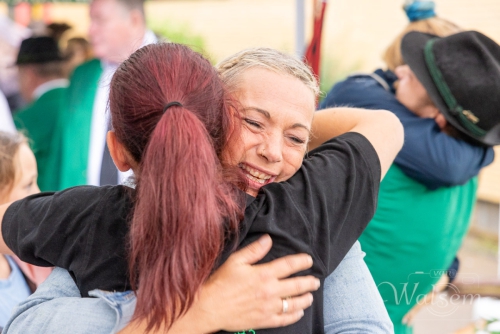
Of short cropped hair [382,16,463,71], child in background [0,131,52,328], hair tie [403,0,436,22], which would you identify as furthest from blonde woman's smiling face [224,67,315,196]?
hair tie [403,0,436,22]

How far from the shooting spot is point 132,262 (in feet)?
3.06

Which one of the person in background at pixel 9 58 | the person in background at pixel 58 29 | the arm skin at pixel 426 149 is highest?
the arm skin at pixel 426 149

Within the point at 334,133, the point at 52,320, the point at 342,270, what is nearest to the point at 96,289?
the point at 52,320

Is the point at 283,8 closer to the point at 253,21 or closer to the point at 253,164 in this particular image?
the point at 253,21

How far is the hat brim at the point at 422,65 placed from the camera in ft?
6.15

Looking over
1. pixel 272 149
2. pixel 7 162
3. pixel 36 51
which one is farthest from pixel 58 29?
pixel 272 149

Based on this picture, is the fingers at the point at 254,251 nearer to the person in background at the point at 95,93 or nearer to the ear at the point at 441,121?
the ear at the point at 441,121

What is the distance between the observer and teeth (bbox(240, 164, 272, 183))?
3.94ft

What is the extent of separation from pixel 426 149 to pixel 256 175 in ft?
2.85

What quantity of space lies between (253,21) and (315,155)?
25.6 ft

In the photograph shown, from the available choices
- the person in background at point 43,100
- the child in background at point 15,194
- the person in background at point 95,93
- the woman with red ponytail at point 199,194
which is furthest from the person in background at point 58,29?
the woman with red ponytail at point 199,194

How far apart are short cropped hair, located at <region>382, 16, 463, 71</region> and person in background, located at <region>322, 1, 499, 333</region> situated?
5.3 inches

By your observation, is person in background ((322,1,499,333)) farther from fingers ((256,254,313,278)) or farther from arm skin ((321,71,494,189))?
fingers ((256,254,313,278))

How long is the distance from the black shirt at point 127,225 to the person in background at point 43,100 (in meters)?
2.00
